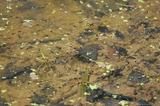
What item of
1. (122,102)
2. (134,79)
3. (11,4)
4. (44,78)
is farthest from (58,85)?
(11,4)

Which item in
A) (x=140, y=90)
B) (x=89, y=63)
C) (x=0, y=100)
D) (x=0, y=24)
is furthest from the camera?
(x=0, y=24)

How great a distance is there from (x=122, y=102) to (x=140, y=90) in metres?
0.26

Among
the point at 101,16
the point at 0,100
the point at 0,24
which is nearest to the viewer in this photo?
the point at 0,100

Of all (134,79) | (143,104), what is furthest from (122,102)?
(134,79)

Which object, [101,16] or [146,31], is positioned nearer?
[146,31]

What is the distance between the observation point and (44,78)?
8.43 feet

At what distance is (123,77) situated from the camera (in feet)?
8.64

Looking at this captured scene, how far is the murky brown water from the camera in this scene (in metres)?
2.41

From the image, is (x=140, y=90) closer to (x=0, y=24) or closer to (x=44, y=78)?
(x=44, y=78)

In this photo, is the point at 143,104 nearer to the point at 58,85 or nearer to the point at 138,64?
the point at 138,64

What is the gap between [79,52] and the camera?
2934 mm

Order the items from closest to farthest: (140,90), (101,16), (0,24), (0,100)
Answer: (0,100), (140,90), (0,24), (101,16)

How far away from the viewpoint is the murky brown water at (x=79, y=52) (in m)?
2.41

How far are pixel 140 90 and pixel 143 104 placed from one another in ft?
0.59
